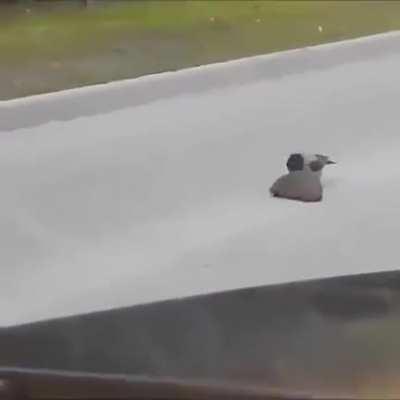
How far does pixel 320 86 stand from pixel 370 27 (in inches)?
5.8

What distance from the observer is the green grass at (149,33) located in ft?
3.28

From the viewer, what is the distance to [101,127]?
35.9 inches

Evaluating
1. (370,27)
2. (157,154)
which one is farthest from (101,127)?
(370,27)

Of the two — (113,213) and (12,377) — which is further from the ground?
(113,213)

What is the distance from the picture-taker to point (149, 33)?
1.13 metres

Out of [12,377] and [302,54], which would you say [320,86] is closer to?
[302,54]

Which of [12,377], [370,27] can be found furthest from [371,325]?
[370,27]

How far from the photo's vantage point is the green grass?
1.00 meters

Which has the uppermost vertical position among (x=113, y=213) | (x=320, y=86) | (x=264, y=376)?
(x=320, y=86)

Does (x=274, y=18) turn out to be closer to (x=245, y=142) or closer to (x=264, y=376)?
(x=245, y=142)

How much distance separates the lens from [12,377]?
0.49 metres

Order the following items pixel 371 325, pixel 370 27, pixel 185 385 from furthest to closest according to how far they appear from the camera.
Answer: pixel 370 27
pixel 371 325
pixel 185 385

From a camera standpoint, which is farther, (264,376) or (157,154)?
(157,154)

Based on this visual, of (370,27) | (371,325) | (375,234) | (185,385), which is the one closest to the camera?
(185,385)
